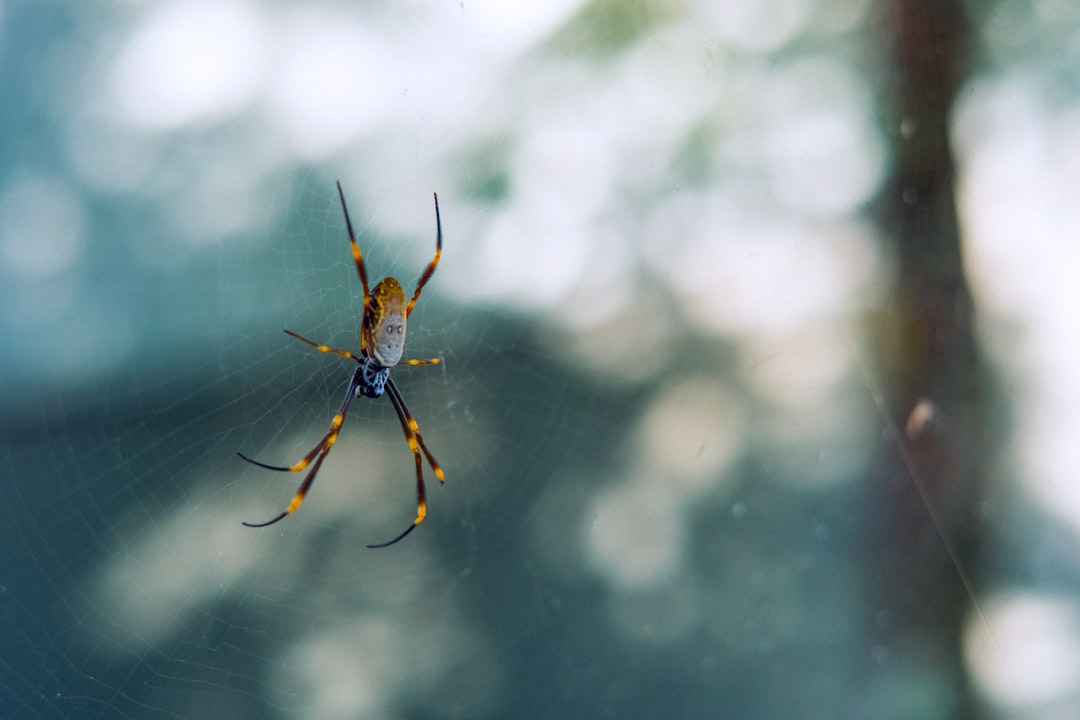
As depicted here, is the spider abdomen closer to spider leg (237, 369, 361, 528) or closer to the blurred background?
spider leg (237, 369, 361, 528)

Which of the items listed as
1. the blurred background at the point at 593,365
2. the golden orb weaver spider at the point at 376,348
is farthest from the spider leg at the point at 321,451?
the blurred background at the point at 593,365

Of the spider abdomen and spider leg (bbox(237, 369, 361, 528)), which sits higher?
the spider abdomen

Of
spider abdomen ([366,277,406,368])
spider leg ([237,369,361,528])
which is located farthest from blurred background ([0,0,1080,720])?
spider abdomen ([366,277,406,368])

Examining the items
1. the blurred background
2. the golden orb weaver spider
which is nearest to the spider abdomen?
the golden orb weaver spider

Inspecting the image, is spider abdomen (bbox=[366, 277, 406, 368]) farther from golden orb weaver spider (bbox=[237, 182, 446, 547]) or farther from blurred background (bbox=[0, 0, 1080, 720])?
blurred background (bbox=[0, 0, 1080, 720])

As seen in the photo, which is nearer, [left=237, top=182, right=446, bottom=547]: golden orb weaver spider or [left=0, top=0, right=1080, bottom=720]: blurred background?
[left=237, top=182, right=446, bottom=547]: golden orb weaver spider

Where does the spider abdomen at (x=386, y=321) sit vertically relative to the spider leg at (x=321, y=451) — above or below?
above

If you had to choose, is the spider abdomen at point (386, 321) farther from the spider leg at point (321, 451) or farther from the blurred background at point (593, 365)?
the blurred background at point (593, 365)

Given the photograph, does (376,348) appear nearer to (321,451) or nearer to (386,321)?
(386,321)
